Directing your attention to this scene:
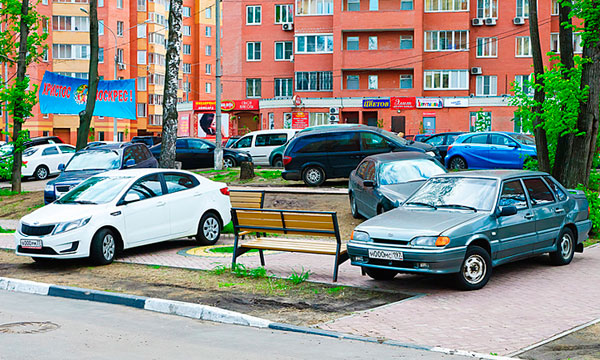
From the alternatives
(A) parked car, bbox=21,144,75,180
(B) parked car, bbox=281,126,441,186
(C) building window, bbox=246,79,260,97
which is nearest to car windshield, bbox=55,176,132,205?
(B) parked car, bbox=281,126,441,186

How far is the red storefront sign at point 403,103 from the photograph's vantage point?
5672 cm

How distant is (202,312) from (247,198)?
707 cm

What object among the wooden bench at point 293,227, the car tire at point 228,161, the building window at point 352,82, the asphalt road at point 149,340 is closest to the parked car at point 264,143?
the car tire at point 228,161

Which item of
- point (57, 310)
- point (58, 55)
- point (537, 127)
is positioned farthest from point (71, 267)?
point (58, 55)

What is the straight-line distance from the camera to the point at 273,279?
11.2 meters

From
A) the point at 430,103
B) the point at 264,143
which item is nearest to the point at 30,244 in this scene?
the point at 264,143

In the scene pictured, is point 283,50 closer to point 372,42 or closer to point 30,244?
Answer: point 372,42

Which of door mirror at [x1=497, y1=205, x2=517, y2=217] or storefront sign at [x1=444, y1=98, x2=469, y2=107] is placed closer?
door mirror at [x1=497, y1=205, x2=517, y2=217]

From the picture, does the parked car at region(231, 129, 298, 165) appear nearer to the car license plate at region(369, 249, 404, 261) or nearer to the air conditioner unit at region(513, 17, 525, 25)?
the car license plate at region(369, 249, 404, 261)

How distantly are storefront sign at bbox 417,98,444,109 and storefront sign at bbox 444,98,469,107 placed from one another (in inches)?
15.0

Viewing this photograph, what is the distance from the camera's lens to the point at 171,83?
2409 cm

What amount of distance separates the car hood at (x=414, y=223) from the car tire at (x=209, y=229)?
506 cm

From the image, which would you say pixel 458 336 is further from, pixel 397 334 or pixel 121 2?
pixel 121 2

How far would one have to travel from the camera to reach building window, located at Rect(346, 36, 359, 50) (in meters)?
58.0
